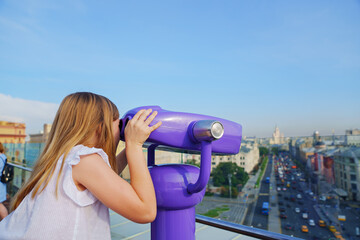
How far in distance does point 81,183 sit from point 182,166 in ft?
0.86

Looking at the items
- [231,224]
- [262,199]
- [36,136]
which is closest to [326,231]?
[262,199]

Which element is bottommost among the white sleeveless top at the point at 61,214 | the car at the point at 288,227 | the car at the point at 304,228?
the car at the point at 304,228

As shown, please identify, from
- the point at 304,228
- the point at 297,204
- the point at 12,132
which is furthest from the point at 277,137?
the point at 12,132

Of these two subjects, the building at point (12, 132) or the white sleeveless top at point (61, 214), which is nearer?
the white sleeveless top at point (61, 214)

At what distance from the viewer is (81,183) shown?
45 centimetres

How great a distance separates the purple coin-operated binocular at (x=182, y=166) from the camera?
0.54 m

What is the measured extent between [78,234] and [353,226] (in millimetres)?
30729

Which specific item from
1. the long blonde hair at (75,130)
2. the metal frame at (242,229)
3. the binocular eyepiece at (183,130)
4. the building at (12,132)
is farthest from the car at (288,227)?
the long blonde hair at (75,130)

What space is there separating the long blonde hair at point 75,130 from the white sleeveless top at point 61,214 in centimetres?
4

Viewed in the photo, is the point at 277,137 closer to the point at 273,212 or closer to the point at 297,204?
the point at 297,204

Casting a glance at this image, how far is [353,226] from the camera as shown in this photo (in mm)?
23719

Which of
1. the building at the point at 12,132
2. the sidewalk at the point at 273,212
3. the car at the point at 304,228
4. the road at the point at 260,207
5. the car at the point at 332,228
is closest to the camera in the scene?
the building at the point at 12,132

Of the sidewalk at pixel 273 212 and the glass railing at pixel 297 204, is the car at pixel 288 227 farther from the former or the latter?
the sidewalk at pixel 273 212

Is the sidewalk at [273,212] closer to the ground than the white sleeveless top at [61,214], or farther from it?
closer to the ground
